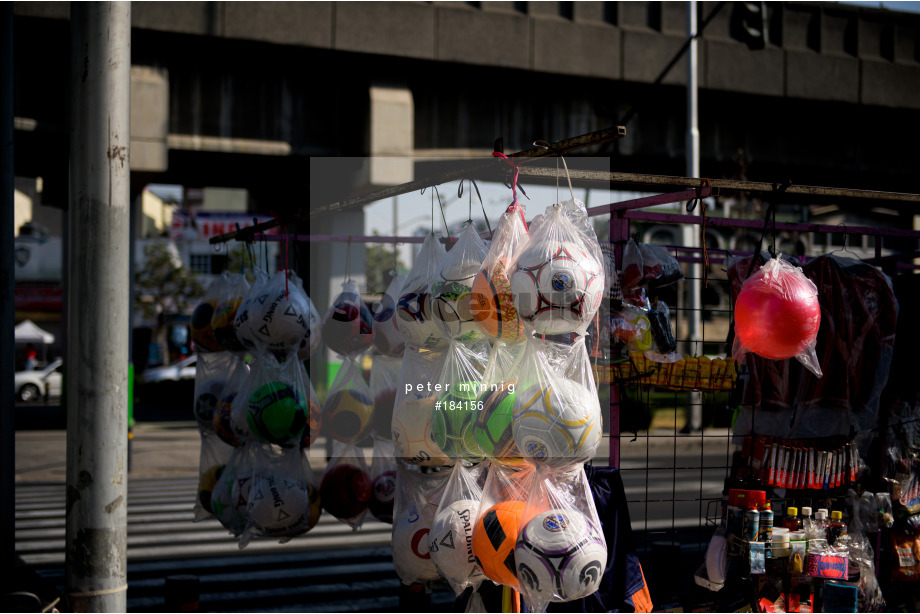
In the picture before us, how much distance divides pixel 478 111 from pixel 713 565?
1114cm

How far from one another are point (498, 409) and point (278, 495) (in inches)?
103

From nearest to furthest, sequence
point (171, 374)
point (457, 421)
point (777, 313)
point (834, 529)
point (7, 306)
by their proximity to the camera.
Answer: point (457, 421), point (777, 313), point (834, 529), point (7, 306), point (171, 374)

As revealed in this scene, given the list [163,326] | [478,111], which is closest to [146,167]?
[478,111]

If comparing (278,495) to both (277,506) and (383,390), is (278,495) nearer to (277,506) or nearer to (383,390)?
(277,506)

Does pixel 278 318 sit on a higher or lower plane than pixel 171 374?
higher

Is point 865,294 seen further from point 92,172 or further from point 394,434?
point 92,172

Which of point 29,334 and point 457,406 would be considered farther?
point 29,334

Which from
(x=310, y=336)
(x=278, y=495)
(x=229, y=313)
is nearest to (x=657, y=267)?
(x=310, y=336)

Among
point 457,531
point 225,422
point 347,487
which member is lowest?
point 347,487

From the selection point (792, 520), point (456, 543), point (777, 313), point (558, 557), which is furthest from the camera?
point (792, 520)

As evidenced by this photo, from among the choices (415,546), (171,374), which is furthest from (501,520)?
(171,374)

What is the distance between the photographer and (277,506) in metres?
5.78

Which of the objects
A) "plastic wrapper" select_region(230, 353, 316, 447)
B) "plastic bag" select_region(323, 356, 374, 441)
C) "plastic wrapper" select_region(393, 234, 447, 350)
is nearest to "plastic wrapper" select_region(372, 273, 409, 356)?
"plastic bag" select_region(323, 356, 374, 441)

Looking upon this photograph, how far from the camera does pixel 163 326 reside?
36250 mm
